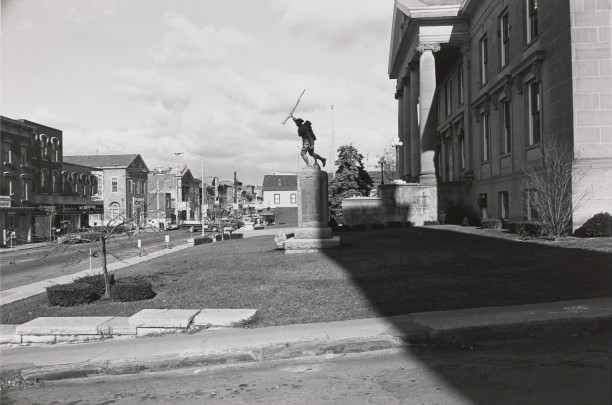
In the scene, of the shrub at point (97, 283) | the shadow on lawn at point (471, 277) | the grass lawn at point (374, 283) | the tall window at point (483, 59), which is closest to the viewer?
the shadow on lawn at point (471, 277)

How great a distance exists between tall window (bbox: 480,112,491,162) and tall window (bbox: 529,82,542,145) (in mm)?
6941

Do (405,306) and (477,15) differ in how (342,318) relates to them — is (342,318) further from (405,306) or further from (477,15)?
(477,15)

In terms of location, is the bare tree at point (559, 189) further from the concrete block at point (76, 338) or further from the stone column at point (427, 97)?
the stone column at point (427, 97)

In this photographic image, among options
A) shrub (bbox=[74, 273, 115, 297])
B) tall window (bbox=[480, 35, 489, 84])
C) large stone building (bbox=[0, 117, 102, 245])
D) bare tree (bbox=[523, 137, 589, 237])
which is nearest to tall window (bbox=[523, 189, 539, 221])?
bare tree (bbox=[523, 137, 589, 237])

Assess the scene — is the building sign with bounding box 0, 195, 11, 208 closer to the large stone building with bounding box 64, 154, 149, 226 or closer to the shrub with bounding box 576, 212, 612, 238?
the large stone building with bounding box 64, 154, 149, 226

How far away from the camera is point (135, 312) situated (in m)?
10.4

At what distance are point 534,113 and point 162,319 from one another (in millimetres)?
20979

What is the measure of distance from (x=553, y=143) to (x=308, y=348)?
16.0 metres

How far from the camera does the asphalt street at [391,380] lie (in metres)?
5.33

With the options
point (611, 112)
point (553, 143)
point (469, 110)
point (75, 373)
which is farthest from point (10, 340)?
point (469, 110)

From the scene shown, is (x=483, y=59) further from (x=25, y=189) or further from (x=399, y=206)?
(x=25, y=189)

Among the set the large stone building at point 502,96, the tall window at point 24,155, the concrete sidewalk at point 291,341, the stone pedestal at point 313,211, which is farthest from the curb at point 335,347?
the tall window at point 24,155

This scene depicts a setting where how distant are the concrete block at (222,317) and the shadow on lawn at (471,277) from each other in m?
2.56

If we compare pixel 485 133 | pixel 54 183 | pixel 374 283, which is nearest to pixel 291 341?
pixel 374 283
